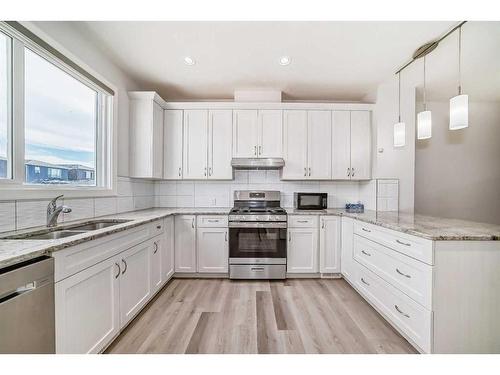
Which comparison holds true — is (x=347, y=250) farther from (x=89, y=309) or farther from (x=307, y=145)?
(x=89, y=309)

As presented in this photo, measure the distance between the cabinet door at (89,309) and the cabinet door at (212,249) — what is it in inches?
51.9

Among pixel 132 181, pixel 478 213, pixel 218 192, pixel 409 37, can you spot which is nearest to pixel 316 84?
pixel 409 37

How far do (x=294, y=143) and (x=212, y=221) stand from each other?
62.2 inches

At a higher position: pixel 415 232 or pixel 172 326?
pixel 415 232

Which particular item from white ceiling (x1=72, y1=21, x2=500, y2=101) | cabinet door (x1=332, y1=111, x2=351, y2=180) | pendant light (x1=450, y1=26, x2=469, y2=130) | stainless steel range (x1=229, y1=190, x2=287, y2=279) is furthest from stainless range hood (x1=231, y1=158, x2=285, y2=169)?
pendant light (x1=450, y1=26, x2=469, y2=130)

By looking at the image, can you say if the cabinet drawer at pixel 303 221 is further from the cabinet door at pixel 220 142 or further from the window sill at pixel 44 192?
the window sill at pixel 44 192

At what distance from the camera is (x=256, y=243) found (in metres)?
2.99

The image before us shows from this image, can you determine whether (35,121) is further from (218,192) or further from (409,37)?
(409,37)

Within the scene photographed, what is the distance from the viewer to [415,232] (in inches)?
65.2

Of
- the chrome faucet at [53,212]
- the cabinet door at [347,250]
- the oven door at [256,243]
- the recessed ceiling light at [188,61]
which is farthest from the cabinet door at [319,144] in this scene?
the chrome faucet at [53,212]

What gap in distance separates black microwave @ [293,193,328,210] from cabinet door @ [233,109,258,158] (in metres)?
0.89

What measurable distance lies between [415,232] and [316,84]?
2.26 m

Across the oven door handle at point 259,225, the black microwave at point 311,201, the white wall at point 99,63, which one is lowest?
the oven door handle at point 259,225

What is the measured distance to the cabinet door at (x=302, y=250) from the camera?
10.00 feet
